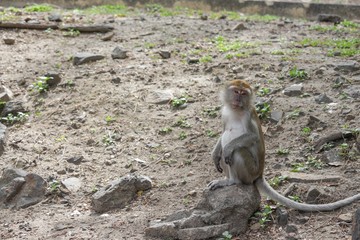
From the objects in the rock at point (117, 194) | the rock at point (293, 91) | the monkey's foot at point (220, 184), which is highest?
the rock at point (293, 91)

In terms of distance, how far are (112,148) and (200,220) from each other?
2569 mm

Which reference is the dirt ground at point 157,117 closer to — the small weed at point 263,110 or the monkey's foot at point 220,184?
the small weed at point 263,110

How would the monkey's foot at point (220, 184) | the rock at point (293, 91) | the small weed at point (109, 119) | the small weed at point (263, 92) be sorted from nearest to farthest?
the monkey's foot at point (220, 184), the rock at point (293, 91), the small weed at point (263, 92), the small weed at point (109, 119)

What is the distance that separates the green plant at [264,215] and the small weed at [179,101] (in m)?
3.06

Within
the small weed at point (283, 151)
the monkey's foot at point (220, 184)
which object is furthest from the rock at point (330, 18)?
the monkey's foot at point (220, 184)

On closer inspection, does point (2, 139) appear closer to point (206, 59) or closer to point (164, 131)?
point (164, 131)

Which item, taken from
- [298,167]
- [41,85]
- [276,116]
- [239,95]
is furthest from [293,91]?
[41,85]

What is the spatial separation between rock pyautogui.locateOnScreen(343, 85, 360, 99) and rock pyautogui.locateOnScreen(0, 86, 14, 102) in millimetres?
4758

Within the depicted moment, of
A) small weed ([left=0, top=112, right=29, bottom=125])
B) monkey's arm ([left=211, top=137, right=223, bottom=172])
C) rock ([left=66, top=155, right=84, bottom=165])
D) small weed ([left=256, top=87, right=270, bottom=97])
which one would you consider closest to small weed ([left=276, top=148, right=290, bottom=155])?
monkey's arm ([left=211, top=137, right=223, bottom=172])

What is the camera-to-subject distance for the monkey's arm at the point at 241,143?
6.41m

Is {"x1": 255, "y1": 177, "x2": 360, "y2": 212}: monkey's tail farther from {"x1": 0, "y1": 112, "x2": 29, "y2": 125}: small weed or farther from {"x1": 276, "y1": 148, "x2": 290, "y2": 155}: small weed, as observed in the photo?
{"x1": 0, "y1": 112, "x2": 29, "y2": 125}: small weed

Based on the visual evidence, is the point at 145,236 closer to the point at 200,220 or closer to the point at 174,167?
the point at 200,220

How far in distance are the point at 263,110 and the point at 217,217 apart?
2542mm

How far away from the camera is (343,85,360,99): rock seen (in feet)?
28.1
